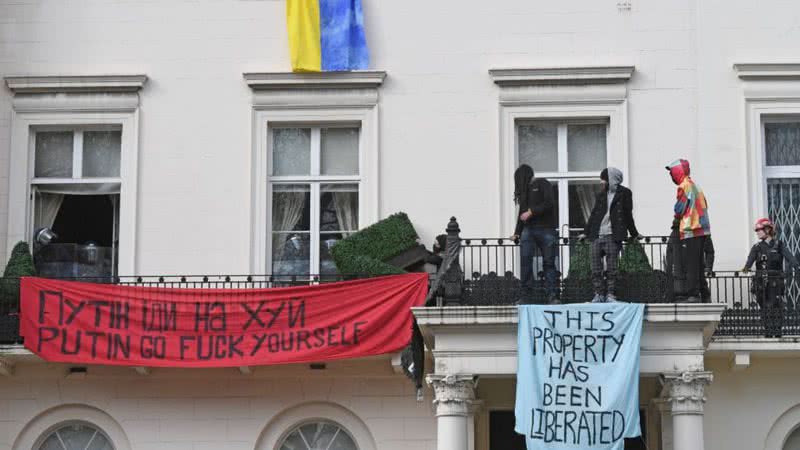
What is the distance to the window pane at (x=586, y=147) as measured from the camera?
81.6 ft

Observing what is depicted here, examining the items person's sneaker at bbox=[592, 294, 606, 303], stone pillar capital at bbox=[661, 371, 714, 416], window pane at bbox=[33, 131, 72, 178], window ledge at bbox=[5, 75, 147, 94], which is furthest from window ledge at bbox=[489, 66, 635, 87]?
window pane at bbox=[33, 131, 72, 178]

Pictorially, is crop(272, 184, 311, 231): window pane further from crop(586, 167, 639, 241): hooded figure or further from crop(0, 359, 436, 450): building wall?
crop(586, 167, 639, 241): hooded figure

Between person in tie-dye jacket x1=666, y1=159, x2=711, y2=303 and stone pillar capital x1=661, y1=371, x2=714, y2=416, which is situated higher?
person in tie-dye jacket x1=666, y1=159, x2=711, y2=303

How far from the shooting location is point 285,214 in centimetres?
2514

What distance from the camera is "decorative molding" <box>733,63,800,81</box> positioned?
2439 cm

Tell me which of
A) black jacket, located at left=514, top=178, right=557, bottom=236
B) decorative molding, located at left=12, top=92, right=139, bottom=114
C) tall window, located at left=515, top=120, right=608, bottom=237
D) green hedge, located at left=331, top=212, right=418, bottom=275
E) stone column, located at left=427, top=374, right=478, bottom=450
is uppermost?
decorative molding, located at left=12, top=92, right=139, bottom=114

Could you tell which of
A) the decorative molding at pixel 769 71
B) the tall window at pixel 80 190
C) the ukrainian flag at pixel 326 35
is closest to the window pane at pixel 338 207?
the ukrainian flag at pixel 326 35

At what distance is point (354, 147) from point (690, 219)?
17.6 ft

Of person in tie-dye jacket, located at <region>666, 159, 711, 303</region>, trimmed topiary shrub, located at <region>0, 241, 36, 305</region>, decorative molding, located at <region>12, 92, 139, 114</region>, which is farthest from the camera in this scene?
decorative molding, located at <region>12, 92, 139, 114</region>

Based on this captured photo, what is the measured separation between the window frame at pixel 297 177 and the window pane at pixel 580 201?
9.26 feet

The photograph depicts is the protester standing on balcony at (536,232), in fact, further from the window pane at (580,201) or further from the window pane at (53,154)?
the window pane at (53,154)

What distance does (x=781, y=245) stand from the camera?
2347cm

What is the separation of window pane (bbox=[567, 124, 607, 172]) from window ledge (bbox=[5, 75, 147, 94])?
20.4 feet

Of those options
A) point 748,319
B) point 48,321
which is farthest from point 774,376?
point 48,321
